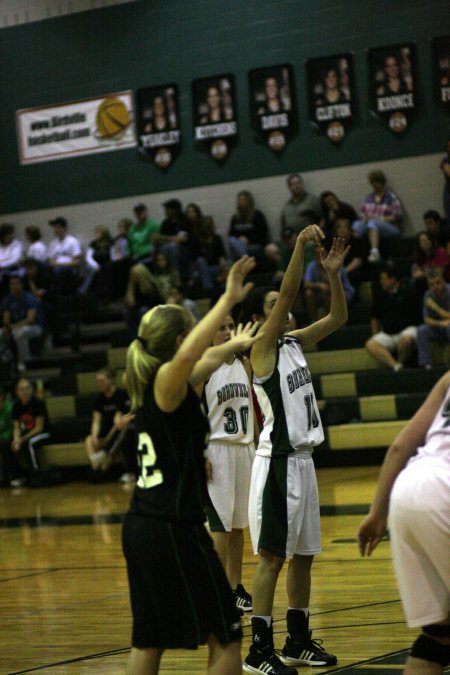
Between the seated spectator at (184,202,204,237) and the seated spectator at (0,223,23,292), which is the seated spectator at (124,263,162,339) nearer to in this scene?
the seated spectator at (184,202,204,237)

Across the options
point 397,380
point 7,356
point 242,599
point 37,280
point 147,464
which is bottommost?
point 242,599

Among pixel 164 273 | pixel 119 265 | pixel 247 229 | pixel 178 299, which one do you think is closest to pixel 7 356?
pixel 119 265

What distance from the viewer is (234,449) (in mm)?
5934

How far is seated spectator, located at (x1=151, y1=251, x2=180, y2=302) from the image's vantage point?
14156 mm

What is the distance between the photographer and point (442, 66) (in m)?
Result: 14.6

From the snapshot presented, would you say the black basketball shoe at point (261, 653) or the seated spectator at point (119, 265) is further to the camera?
the seated spectator at point (119, 265)

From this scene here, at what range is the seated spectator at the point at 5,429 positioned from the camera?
43.9 feet

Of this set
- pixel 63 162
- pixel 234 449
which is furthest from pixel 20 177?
pixel 234 449

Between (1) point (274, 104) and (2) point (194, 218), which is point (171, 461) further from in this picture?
(1) point (274, 104)

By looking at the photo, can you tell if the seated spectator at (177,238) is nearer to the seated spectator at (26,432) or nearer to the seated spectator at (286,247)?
the seated spectator at (286,247)

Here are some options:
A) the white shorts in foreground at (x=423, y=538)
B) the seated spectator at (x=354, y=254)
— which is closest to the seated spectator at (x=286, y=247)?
the seated spectator at (x=354, y=254)

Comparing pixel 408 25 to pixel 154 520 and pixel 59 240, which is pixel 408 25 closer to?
pixel 59 240

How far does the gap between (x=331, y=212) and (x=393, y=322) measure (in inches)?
87.1

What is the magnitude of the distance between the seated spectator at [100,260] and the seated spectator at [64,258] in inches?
7.4
